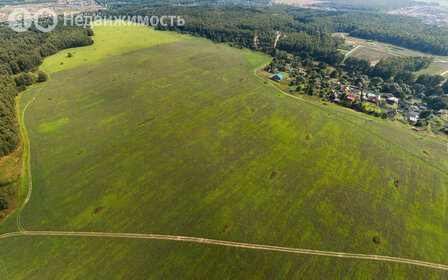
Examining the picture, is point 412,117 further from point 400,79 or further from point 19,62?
point 19,62

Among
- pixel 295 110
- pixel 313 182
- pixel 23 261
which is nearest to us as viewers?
pixel 23 261

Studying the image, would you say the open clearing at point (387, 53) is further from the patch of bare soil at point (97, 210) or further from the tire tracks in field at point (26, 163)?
the tire tracks in field at point (26, 163)

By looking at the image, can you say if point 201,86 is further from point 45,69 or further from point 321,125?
point 45,69

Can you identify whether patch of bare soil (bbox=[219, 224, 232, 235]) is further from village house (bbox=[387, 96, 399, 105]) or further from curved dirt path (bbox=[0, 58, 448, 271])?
village house (bbox=[387, 96, 399, 105])

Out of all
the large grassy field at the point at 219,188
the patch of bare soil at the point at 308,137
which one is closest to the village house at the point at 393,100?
the large grassy field at the point at 219,188

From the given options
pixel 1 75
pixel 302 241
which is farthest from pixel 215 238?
pixel 1 75

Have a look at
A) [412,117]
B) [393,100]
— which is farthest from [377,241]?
[393,100]

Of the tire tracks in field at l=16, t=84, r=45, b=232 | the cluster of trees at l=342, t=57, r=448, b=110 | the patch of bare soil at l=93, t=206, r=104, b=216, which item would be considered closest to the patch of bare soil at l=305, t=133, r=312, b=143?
the patch of bare soil at l=93, t=206, r=104, b=216
